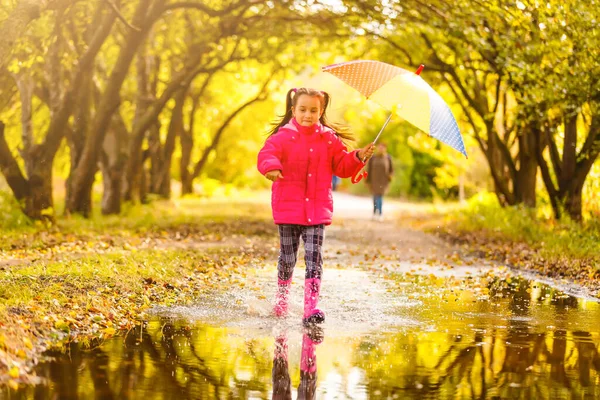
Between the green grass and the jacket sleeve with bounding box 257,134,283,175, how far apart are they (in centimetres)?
602

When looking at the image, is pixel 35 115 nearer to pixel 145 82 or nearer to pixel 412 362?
pixel 145 82

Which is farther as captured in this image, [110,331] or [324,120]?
[324,120]

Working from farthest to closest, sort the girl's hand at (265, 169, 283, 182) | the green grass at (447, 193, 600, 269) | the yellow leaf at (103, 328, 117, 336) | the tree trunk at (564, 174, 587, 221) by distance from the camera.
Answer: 1. the tree trunk at (564, 174, 587, 221)
2. the green grass at (447, 193, 600, 269)
3. the girl's hand at (265, 169, 283, 182)
4. the yellow leaf at (103, 328, 117, 336)

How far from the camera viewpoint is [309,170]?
855 cm

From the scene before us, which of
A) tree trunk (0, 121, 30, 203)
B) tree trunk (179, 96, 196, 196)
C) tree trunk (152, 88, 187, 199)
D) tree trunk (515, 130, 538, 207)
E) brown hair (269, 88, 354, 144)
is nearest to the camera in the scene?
brown hair (269, 88, 354, 144)

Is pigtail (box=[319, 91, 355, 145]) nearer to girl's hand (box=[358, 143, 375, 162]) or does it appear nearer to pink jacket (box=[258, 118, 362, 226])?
pink jacket (box=[258, 118, 362, 226])

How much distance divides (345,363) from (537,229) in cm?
1171

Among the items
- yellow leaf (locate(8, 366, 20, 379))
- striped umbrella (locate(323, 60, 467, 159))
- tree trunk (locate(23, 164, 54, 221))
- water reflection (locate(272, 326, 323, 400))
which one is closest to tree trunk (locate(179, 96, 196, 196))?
tree trunk (locate(23, 164, 54, 221))

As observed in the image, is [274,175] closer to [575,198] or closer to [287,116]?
[287,116]

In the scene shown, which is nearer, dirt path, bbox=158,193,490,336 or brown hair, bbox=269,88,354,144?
dirt path, bbox=158,193,490,336

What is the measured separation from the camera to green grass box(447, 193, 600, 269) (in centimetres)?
1437

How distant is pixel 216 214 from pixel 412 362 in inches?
786

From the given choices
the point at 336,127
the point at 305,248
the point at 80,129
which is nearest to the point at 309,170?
the point at 336,127

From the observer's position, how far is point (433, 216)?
2862cm
